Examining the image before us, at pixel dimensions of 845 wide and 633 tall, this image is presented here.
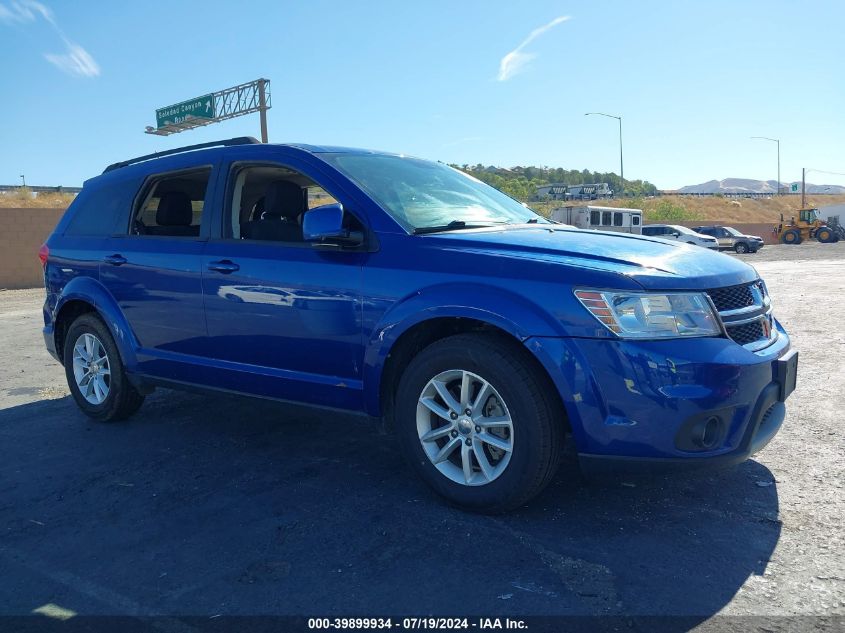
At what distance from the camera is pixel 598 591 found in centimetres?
262

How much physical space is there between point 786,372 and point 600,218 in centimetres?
3164

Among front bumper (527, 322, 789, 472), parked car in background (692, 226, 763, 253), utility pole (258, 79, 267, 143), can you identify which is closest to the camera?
front bumper (527, 322, 789, 472)

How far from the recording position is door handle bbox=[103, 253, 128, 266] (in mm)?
4859

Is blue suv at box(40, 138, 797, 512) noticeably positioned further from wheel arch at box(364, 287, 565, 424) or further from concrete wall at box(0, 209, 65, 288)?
concrete wall at box(0, 209, 65, 288)

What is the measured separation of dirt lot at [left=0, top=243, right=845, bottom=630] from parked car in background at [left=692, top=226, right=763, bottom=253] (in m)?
34.7

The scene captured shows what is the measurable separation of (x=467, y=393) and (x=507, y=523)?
621 millimetres

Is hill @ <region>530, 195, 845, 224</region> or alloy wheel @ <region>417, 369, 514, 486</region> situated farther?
hill @ <region>530, 195, 845, 224</region>

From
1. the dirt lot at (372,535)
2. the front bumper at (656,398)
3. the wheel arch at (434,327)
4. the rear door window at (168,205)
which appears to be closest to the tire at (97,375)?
the dirt lot at (372,535)

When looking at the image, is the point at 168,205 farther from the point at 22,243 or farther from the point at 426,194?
the point at 22,243

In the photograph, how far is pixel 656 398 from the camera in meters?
2.91

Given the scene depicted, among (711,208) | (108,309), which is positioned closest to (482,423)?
(108,309)

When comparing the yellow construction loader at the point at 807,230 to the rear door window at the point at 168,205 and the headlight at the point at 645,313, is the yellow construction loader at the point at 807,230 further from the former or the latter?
the headlight at the point at 645,313

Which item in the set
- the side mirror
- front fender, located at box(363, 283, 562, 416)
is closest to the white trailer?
the side mirror

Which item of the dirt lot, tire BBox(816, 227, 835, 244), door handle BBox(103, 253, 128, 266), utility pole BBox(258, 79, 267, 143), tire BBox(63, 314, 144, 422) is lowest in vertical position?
tire BBox(816, 227, 835, 244)
